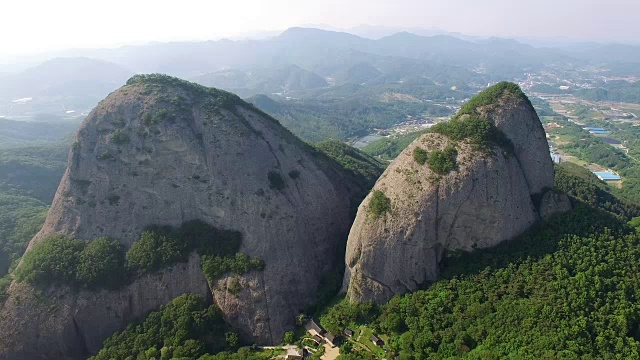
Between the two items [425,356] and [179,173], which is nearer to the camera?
[425,356]

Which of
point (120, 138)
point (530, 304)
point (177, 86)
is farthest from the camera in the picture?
point (177, 86)

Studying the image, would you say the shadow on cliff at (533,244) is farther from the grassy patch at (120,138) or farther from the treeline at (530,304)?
the grassy patch at (120,138)

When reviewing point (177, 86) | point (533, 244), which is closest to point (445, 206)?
point (533, 244)

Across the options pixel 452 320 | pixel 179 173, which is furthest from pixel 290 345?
pixel 179 173

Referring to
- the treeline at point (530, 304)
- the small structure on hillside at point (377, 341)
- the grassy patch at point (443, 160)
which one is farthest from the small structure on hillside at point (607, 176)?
the small structure on hillside at point (377, 341)

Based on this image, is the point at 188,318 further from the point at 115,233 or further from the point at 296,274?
the point at 115,233

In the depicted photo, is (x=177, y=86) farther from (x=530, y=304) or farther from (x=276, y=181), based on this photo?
(x=530, y=304)
